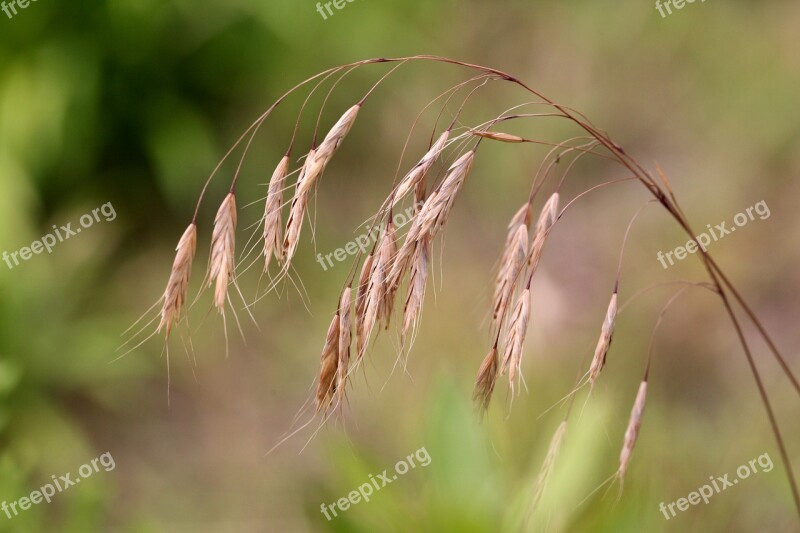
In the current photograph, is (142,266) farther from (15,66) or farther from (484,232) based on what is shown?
(484,232)

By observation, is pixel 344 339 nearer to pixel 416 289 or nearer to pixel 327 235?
pixel 416 289

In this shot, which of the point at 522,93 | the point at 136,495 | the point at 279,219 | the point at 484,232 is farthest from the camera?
the point at 522,93

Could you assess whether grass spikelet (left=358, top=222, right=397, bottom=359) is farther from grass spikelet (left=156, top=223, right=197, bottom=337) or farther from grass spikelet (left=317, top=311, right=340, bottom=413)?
grass spikelet (left=156, top=223, right=197, bottom=337)

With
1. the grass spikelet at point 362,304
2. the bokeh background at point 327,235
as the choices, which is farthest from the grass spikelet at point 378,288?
the bokeh background at point 327,235

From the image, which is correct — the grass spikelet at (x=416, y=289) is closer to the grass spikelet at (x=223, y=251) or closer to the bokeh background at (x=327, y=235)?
the grass spikelet at (x=223, y=251)

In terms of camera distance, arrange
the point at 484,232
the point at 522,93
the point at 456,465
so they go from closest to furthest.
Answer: the point at 456,465, the point at 484,232, the point at 522,93

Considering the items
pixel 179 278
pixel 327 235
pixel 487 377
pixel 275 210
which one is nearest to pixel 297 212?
pixel 275 210

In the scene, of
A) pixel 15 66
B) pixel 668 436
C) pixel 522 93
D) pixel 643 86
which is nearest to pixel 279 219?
pixel 668 436

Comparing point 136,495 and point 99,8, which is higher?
point 99,8
